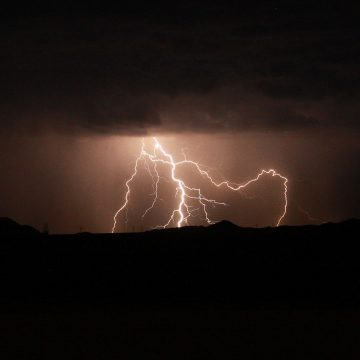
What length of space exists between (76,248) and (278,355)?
19240 mm

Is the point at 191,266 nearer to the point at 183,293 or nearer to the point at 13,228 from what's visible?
the point at 183,293

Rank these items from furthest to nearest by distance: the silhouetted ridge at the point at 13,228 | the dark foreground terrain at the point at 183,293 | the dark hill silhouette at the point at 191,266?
the silhouetted ridge at the point at 13,228
the dark hill silhouette at the point at 191,266
the dark foreground terrain at the point at 183,293

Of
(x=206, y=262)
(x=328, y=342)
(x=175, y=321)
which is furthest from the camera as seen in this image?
(x=206, y=262)

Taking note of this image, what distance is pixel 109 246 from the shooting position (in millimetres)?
36594

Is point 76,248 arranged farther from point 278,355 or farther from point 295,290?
point 278,355

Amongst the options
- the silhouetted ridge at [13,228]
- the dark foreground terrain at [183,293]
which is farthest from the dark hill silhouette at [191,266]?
the silhouetted ridge at [13,228]

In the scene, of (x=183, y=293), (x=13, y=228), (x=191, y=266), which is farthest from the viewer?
(x=13, y=228)

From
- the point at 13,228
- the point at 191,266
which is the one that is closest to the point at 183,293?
the point at 191,266

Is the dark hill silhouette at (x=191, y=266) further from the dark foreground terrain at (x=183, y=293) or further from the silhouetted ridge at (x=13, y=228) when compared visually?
the silhouetted ridge at (x=13, y=228)

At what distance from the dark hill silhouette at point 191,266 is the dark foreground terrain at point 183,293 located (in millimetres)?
43

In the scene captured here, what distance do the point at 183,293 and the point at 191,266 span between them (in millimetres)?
2656

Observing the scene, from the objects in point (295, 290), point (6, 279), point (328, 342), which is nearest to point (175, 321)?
point (328, 342)

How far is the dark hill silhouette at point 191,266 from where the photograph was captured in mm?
31219

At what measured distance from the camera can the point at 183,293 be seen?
3134 cm
